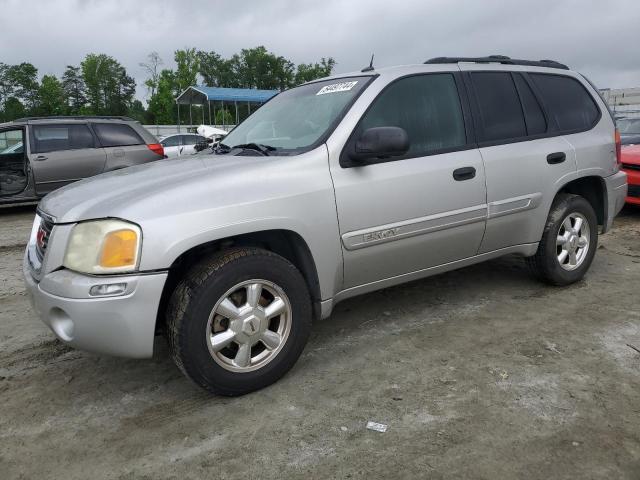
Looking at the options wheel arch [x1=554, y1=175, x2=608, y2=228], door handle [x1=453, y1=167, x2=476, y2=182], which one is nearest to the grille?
door handle [x1=453, y1=167, x2=476, y2=182]

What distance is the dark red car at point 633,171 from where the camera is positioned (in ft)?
23.7

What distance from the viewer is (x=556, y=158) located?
155 inches

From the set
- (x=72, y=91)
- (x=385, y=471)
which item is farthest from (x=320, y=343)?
(x=72, y=91)

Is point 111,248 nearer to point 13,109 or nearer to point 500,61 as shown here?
point 500,61

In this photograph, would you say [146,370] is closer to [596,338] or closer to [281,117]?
[281,117]

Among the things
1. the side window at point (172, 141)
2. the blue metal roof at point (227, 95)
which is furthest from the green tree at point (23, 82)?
the side window at point (172, 141)

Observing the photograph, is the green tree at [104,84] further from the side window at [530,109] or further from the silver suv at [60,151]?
the side window at [530,109]

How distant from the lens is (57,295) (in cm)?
246

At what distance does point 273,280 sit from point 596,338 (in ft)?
6.91

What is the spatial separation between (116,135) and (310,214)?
25.5 ft

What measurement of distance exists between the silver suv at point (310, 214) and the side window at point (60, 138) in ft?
20.9

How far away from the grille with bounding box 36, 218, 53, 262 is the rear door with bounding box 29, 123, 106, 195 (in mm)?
6588

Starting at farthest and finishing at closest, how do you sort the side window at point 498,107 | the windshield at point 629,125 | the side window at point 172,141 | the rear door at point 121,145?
the side window at point 172,141 < the windshield at point 629,125 < the rear door at point 121,145 < the side window at point 498,107

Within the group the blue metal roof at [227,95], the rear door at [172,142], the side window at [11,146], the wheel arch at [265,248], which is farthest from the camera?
the blue metal roof at [227,95]
